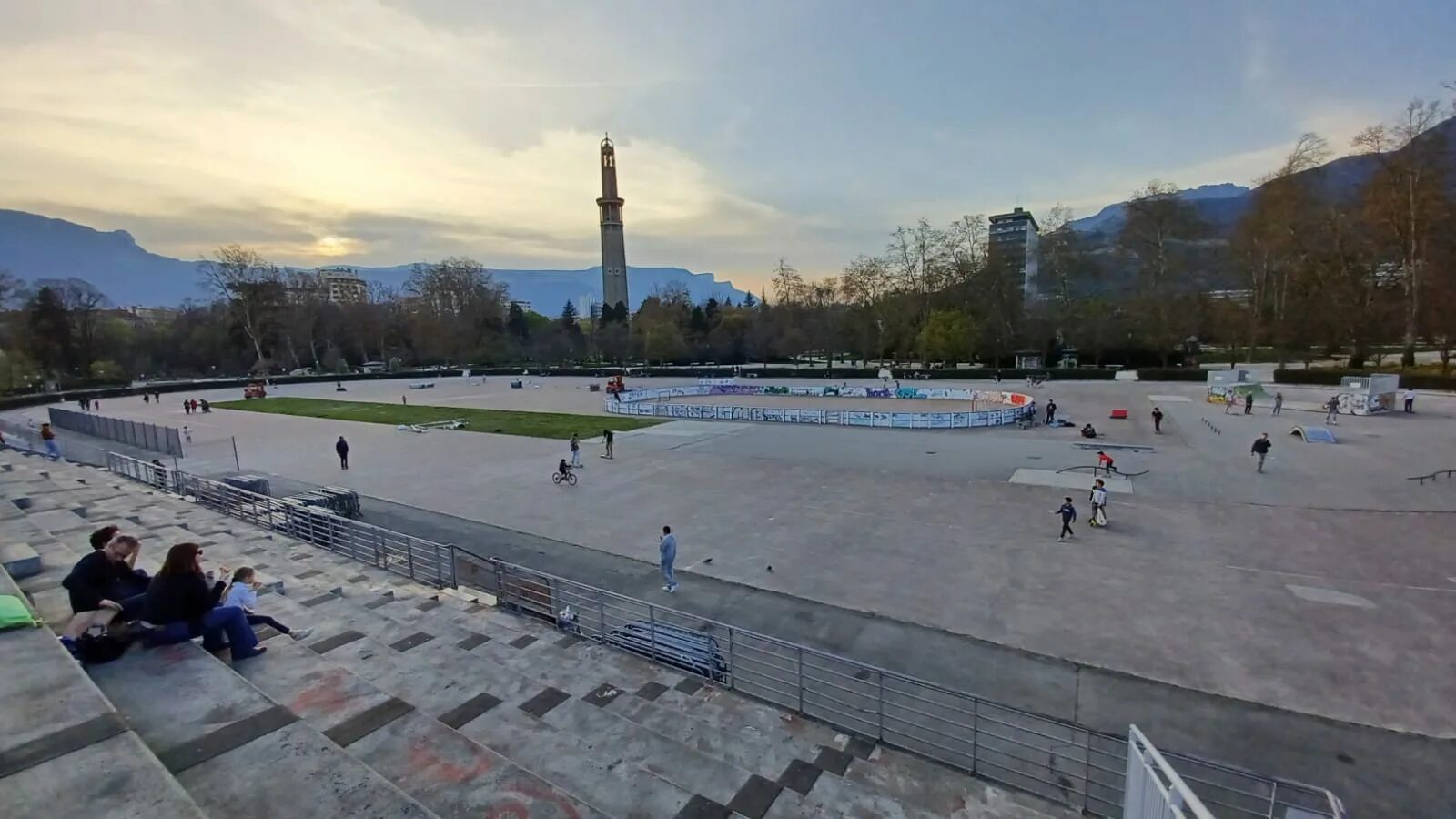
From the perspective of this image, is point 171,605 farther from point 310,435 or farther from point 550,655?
point 310,435

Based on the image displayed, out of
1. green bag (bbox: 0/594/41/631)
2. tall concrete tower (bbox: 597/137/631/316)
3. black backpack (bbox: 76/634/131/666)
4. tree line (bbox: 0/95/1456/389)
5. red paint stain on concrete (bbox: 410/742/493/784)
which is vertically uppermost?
tall concrete tower (bbox: 597/137/631/316)

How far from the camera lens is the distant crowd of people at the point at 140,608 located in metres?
5.52

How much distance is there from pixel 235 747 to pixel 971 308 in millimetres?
73698

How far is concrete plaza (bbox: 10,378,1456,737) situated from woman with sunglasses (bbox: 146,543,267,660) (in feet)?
26.0

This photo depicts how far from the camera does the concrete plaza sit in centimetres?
947

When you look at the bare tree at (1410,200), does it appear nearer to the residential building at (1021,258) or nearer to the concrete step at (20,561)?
the residential building at (1021,258)

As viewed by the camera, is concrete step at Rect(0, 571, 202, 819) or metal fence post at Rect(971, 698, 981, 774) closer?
concrete step at Rect(0, 571, 202, 819)

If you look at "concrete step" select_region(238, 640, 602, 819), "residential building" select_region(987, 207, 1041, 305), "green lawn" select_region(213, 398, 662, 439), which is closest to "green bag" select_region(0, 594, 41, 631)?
"concrete step" select_region(238, 640, 602, 819)

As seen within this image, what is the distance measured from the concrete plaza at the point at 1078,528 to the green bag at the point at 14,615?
939 cm

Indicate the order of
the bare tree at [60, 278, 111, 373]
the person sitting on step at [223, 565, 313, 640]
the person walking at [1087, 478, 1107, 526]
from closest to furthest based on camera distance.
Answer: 1. the person sitting on step at [223, 565, 313, 640]
2. the person walking at [1087, 478, 1107, 526]
3. the bare tree at [60, 278, 111, 373]

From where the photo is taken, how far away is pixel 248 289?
76438mm

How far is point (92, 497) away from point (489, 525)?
9.12 meters

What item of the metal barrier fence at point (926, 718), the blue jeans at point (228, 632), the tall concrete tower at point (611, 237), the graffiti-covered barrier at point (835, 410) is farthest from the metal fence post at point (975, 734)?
the tall concrete tower at point (611, 237)

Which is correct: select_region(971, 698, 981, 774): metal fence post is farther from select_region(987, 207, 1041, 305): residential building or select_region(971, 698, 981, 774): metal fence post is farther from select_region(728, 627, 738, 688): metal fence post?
select_region(987, 207, 1041, 305): residential building
